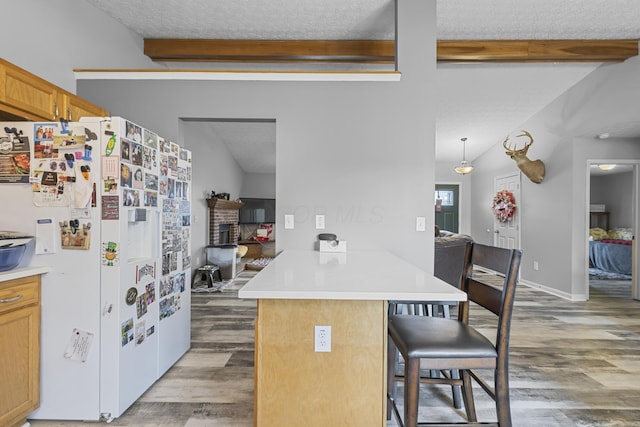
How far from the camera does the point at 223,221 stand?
20.1 feet

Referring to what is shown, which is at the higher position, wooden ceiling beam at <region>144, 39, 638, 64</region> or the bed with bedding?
wooden ceiling beam at <region>144, 39, 638, 64</region>

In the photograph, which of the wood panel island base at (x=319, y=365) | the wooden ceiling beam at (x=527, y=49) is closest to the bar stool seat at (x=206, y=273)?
the wood panel island base at (x=319, y=365)

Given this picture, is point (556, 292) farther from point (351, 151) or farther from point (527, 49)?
point (351, 151)

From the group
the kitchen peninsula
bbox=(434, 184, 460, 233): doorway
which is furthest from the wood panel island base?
bbox=(434, 184, 460, 233): doorway

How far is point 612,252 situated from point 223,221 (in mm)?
7742

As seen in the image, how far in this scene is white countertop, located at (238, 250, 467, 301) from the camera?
117 centimetres

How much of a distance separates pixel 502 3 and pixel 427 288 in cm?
301

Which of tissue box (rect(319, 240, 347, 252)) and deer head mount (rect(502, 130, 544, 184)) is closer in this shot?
tissue box (rect(319, 240, 347, 252))

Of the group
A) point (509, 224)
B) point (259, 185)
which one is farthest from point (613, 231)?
point (259, 185)

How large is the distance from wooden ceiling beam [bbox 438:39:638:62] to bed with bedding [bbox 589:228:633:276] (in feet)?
13.1

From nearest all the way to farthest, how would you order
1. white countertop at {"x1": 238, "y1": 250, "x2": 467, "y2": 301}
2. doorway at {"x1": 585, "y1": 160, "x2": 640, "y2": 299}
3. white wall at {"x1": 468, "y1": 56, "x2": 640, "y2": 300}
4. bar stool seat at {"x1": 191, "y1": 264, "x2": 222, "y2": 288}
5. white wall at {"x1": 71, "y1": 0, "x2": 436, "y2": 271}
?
1. white countertop at {"x1": 238, "y1": 250, "x2": 467, "y2": 301}
2. white wall at {"x1": 71, "y1": 0, "x2": 436, "y2": 271}
3. white wall at {"x1": 468, "y1": 56, "x2": 640, "y2": 300}
4. doorway at {"x1": 585, "y1": 160, "x2": 640, "y2": 299}
5. bar stool seat at {"x1": 191, "y1": 264, "x2": 222, "y2": 288}

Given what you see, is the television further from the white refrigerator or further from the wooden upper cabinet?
the white refrigerator

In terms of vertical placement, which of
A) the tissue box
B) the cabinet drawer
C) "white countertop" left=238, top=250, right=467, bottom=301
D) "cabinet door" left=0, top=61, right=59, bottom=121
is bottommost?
the cabinet drawer

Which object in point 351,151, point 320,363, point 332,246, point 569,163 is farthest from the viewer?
point 569,163
